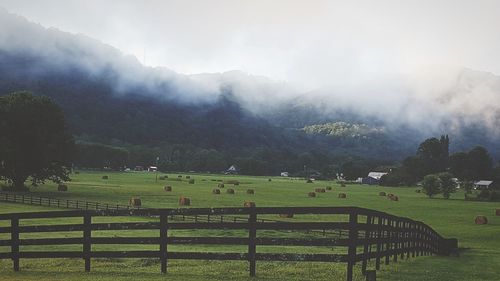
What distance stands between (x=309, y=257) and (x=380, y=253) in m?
3.32

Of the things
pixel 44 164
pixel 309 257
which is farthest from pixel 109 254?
pixel 44 164

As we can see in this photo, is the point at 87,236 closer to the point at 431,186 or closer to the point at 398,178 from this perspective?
the point at 431,186

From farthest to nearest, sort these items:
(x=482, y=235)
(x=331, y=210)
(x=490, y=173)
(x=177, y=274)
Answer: (x=490, y=173), (x=482, y=235), (x=177, y=274), (x=331, y=210)

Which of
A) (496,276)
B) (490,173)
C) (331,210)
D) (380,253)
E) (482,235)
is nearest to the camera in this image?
(331,210)

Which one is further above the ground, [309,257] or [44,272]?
[309,257]

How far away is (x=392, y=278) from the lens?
14609mm

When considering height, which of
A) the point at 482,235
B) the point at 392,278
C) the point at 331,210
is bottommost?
the point at 482,235

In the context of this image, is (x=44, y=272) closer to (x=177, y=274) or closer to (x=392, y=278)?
(x=177, y=274)

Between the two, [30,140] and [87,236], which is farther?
[30,140]

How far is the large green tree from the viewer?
70.4 m

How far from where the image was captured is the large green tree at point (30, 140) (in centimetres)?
7038

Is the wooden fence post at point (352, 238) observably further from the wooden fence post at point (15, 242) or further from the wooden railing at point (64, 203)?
the wooden railing at point (64, 203)

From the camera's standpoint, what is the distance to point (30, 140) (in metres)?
71.6

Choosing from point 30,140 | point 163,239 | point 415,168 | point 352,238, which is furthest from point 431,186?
point 163,239
